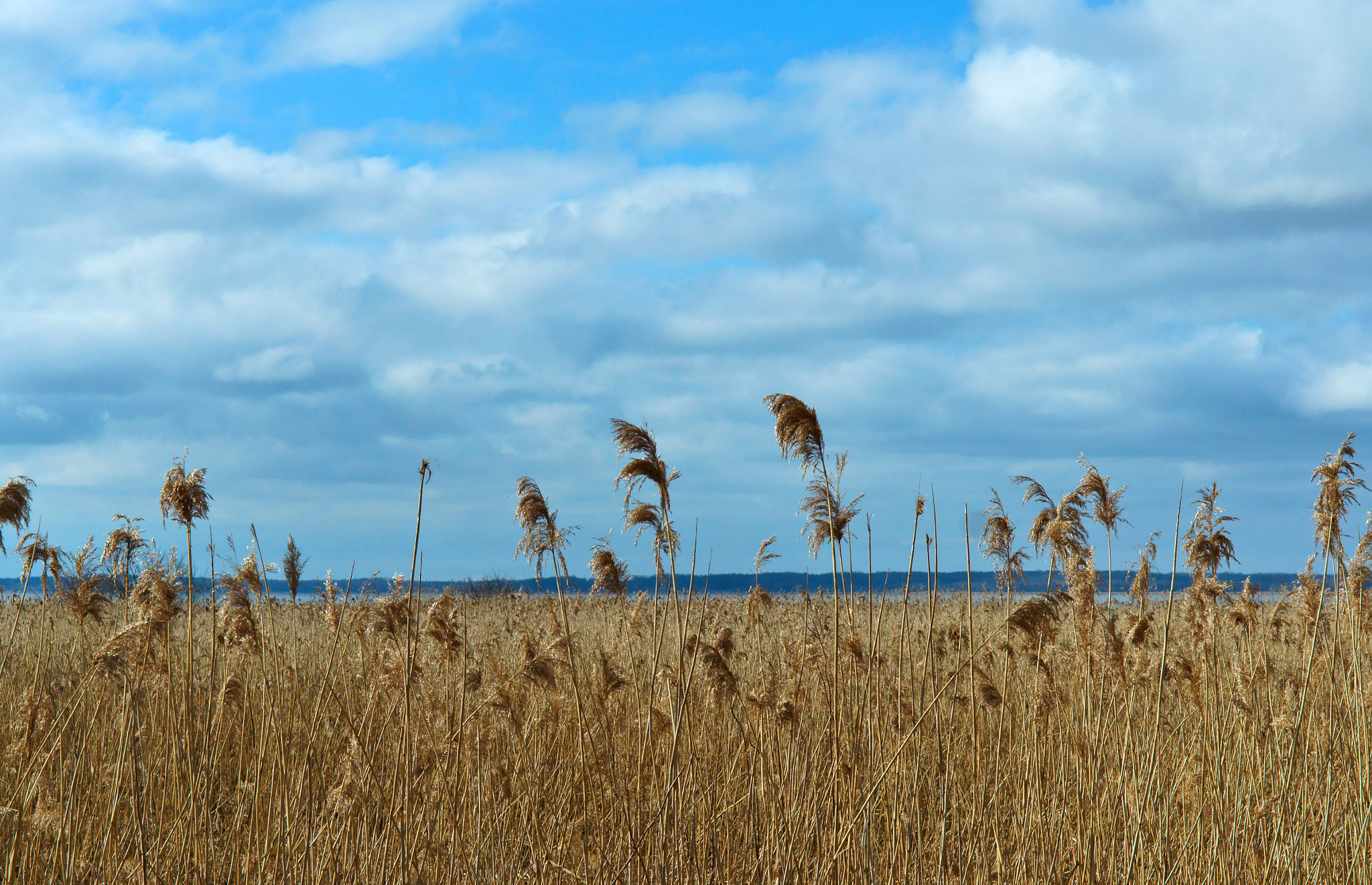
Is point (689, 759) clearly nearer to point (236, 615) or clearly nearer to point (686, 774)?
point (686, 774)

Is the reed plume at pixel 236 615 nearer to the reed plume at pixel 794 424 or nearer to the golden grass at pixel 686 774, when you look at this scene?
the golden grass at pixel 686 774

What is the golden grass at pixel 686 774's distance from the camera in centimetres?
446

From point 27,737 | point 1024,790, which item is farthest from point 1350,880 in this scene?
point 27,737

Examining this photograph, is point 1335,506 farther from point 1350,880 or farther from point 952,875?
point 952,875

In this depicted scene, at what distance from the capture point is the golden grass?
4465 mm

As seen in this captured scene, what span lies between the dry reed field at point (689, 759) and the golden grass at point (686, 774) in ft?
0.11

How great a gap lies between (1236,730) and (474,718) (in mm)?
5244

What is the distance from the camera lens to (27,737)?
4734 mm

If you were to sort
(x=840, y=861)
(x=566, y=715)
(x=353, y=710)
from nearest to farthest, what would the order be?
(x=840, y=861) < (x=566, y=715) < (x=353, y=710)

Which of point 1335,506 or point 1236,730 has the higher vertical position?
point 1335,506

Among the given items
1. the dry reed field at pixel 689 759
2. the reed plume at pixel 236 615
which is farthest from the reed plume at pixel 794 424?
the reed plume at pixel 236 615

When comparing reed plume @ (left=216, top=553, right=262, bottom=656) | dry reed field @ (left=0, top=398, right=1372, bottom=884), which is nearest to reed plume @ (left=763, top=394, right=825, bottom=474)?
dry reed field @ (left=0, top=398, right=1372, bottom=884)

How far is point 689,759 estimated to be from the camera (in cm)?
496

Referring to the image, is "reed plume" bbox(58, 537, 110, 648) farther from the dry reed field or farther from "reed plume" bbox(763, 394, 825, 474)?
"reed plume" bbox(763, 394, 825, 474)
